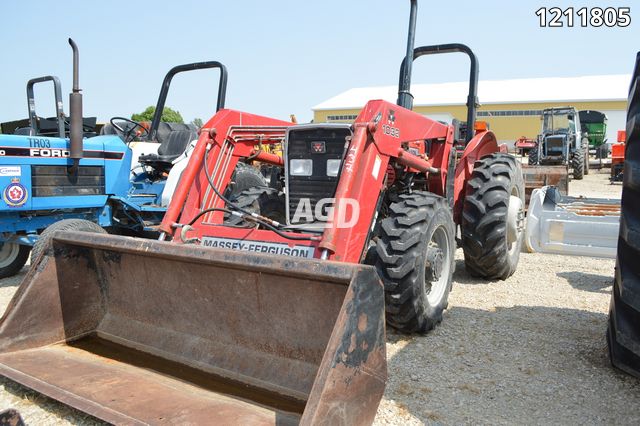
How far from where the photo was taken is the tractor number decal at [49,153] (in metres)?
5.48

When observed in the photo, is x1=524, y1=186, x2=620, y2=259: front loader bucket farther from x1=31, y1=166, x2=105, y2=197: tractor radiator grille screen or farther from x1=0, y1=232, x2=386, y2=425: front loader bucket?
x1=31, y1=166, x2=105, y2=197: tractor radiator grille screen

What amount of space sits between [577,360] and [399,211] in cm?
150

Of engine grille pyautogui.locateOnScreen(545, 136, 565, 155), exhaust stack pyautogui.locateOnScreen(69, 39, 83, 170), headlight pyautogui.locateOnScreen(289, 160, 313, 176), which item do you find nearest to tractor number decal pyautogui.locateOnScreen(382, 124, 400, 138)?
headlight pyautogui.locateOnScreen(289, 160, 313, 176)

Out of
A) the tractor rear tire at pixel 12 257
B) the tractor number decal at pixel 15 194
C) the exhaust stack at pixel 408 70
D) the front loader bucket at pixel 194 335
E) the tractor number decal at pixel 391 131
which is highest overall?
the exhaust stack at pixel 408 70

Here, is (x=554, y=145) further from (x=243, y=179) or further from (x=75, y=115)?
(x=75, y=115)

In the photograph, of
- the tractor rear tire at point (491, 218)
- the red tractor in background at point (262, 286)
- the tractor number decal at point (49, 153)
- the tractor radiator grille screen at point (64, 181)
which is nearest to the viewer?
the red tractor in background at point (262, 286)

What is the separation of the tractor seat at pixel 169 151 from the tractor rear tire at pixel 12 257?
177cm

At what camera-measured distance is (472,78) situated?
17.5ft

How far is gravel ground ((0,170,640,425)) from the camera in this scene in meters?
2.79

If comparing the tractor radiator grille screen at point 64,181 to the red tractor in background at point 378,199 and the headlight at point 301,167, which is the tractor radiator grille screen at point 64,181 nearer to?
the red tractor in background at point 378,199

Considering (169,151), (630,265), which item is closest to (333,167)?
(630,265)

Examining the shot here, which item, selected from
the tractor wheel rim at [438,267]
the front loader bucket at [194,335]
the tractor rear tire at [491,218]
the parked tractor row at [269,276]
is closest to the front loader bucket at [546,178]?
the tractor rear tire at [491,218]

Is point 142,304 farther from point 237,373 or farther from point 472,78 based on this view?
point 472,78

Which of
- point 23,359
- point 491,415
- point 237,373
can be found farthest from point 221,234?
point 491,415
